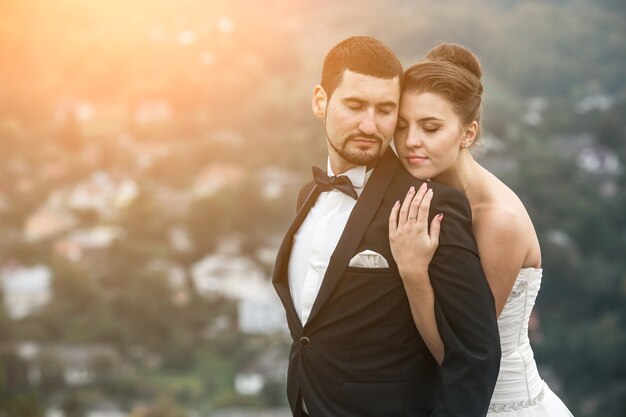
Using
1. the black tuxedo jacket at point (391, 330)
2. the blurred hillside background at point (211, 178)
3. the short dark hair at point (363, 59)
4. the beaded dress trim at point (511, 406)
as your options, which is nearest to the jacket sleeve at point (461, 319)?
the black tuxedo jacket at point (391, 330)

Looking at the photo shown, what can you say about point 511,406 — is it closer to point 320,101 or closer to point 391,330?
point 391,330

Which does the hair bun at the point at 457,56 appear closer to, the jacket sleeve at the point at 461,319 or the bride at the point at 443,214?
the bride at the point at 443,214

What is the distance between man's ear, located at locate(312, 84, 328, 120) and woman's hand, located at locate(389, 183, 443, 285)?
0.86 ft

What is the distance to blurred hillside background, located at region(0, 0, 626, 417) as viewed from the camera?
1154 inches

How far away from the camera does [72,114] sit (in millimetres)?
40938

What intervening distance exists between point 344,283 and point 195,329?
30.2m

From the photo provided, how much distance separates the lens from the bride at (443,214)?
1.43 m

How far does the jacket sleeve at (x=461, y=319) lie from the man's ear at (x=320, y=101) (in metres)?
0.30

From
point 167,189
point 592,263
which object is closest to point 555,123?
point 592,263

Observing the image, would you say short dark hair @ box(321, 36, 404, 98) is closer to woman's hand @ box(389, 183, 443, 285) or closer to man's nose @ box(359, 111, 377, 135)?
man's nose @ box(359, 111, 377, 135)

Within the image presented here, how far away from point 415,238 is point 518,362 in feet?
1.58

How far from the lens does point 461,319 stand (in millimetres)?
1414

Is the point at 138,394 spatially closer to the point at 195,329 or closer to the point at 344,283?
the point at 195,329

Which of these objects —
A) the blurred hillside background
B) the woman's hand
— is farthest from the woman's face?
the blurred hillside background
